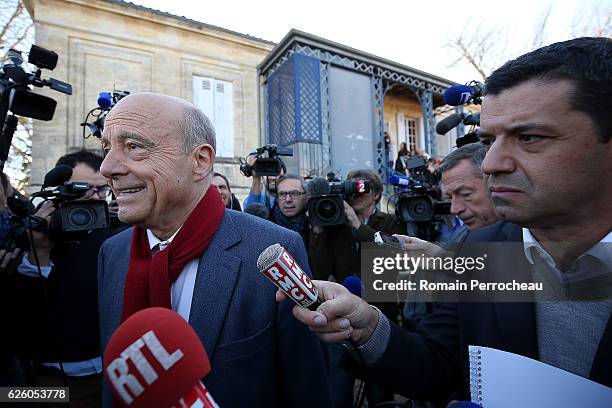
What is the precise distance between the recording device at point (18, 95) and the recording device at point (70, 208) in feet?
1.06

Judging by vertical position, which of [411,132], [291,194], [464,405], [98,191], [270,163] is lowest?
[464,405]

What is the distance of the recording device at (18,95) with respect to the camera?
2.09 metres

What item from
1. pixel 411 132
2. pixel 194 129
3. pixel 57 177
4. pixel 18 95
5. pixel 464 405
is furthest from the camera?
pixel 411 132

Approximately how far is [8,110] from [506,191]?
107 inches

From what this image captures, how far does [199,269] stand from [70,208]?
3.83 ft

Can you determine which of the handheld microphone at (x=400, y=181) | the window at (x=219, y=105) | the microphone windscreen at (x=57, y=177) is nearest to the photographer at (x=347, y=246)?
the handheld microphone at (x=400, y=181)

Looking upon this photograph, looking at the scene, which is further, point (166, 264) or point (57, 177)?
point (57, 177)

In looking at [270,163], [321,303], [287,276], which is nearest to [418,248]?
[321,303]

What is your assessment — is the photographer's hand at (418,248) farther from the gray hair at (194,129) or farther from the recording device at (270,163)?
the recording device at (270,163)

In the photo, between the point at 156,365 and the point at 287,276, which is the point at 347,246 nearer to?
the point at 287,276

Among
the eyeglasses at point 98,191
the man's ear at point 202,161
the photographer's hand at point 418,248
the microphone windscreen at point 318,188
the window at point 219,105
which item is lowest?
the photographer's hand at point 418,248

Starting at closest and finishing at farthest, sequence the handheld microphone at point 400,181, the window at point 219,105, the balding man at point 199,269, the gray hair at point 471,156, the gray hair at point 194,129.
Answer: the balding man at point 199,269
the gray hair at point 194,129
the gray hair at point 471,156
the handheld microphone at point 400,181
the window at point 219,105

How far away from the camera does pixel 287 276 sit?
0.89 metres

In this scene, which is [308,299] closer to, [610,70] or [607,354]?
[607,354]
